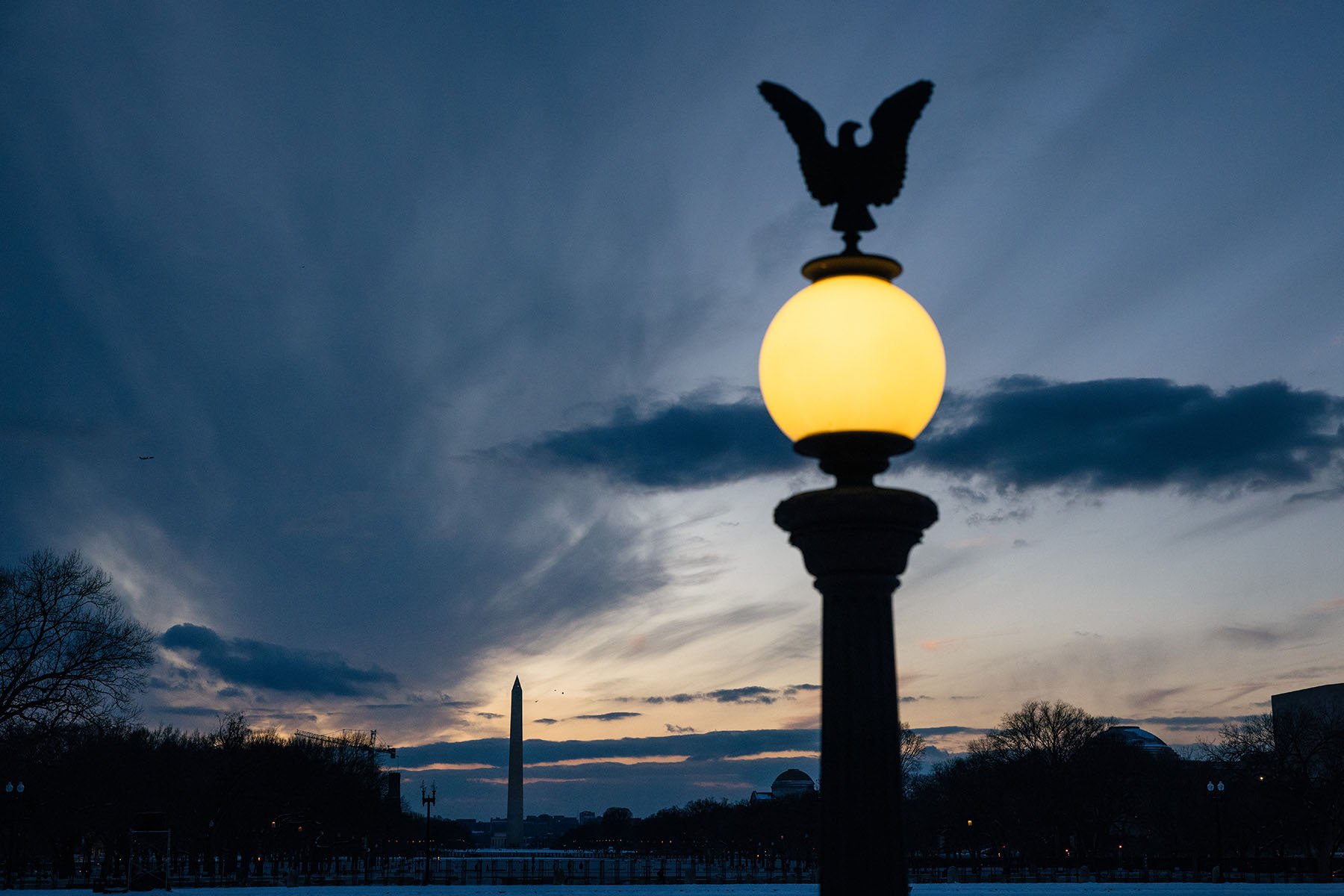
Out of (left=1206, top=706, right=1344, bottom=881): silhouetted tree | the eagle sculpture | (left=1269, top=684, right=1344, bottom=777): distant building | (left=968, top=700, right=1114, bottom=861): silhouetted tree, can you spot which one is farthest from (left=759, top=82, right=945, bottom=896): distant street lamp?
(left=968, top=700, right=1114, bottom=861): silhouetted tree

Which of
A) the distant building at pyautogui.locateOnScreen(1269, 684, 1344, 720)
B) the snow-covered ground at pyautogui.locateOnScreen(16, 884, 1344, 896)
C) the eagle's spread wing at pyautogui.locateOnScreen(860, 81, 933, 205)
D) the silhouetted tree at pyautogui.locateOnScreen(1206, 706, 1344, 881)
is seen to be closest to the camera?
the eagle's spread wing at pyautogui.locateOnScreen(860, 81, 933, 205)

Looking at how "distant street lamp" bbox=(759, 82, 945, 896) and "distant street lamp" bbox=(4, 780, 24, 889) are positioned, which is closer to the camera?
"distant street lamp" bbox=(759, 82, 945, 896)

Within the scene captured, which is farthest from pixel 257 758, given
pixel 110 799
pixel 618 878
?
pixel 618 878

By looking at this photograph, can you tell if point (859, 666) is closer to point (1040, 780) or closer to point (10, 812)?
point (10, 812)

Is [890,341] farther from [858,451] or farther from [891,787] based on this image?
[891,787]

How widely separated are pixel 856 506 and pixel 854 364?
0.53 metres

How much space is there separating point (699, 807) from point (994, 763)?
81.8 metres

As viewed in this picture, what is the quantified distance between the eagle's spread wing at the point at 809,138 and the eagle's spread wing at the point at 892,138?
0.15 feet

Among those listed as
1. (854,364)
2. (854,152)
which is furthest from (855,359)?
(854,152)

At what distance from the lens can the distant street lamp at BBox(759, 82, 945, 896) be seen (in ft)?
14.2

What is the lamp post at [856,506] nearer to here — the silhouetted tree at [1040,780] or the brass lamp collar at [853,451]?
the brass lamp collar at [853,451]

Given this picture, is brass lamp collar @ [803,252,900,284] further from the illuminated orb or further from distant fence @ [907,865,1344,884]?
distant fence @ [907,865,1344,884]

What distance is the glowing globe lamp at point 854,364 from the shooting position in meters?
4.30

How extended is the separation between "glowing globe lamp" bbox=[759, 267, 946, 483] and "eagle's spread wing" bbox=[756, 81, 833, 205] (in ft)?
1.79
